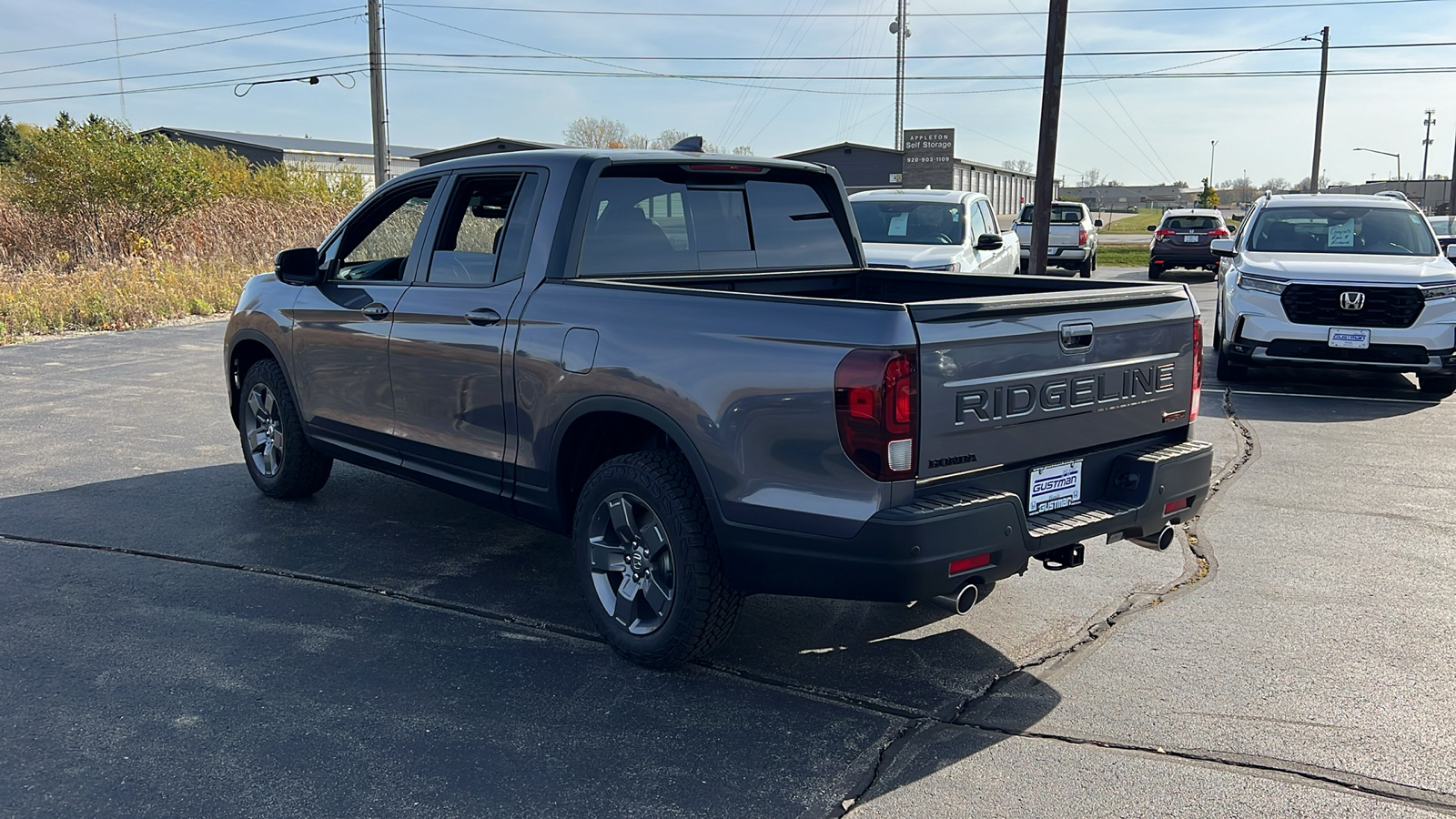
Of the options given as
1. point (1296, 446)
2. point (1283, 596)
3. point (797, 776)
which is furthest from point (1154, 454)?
point (1296, 446)

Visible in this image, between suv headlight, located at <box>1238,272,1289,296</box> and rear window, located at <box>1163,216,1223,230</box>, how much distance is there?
18646 millimetres

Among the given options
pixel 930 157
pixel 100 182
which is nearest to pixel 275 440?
pixel 100 182

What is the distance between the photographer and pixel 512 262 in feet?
15.7

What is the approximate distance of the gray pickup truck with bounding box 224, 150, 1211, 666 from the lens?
356 cm

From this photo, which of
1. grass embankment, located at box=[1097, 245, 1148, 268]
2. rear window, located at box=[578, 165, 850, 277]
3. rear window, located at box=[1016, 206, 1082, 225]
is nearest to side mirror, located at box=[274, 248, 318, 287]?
rear window, located at box=[578, 165, 850, 277]

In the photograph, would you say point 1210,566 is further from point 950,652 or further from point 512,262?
point 512,262

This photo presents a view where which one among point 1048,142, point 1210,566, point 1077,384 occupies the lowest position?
point 1210,566

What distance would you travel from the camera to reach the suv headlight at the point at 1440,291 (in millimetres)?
10008

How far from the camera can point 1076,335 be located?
3975mm

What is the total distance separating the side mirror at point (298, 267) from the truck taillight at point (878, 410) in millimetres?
3428

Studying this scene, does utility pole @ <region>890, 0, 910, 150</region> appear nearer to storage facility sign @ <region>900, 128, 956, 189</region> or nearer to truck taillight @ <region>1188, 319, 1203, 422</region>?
storage facility sign @ <region>900, 128, 956, 189</region>

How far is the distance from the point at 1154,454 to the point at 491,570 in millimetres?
3007

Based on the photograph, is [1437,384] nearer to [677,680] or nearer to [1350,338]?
[1350,338]

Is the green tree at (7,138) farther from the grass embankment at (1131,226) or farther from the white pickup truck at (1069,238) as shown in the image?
the grass embankment at (1131,226)
